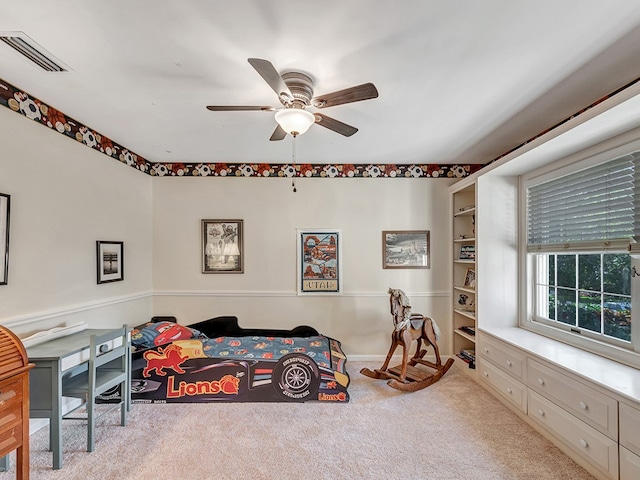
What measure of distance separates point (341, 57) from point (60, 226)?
2634 millimetres

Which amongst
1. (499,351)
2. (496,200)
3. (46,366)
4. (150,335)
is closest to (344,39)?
(496,200)

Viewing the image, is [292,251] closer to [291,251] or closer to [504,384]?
[291,251]

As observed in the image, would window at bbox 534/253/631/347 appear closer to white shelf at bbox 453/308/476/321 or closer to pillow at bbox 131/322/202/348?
white shelf at bbox 453/308/476/321

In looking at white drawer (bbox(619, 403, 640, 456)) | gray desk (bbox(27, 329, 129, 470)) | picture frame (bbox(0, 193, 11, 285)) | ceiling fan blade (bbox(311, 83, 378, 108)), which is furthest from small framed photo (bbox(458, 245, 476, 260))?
picture frame (bbox(0, 193, 11, 285))

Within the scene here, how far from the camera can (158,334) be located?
10.7ft

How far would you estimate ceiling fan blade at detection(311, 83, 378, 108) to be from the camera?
166cm

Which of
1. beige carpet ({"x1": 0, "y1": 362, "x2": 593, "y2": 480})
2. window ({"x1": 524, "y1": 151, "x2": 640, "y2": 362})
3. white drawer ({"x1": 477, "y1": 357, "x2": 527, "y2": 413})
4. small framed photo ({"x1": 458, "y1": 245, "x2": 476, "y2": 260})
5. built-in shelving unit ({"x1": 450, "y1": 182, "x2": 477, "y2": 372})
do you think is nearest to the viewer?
beige carpet ({"x1": 0, "y1": 362, "x2": 593, "y2": 480})

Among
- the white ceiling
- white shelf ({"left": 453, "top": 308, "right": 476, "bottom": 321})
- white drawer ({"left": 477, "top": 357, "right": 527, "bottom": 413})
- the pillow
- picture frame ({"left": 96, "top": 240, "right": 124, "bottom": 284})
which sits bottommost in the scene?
white drawer ({"left": 477, "top": 357, "right": 527, "bottom": 413})

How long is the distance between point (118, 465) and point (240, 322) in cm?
207

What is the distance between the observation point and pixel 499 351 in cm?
285

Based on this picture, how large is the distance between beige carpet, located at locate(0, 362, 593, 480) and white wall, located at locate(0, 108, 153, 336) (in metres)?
0.99

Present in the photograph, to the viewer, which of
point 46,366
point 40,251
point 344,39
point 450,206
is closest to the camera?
point 344,39

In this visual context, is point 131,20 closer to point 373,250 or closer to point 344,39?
point 344,39

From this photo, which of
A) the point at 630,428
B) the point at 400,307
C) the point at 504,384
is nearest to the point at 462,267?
the point at 400,307
